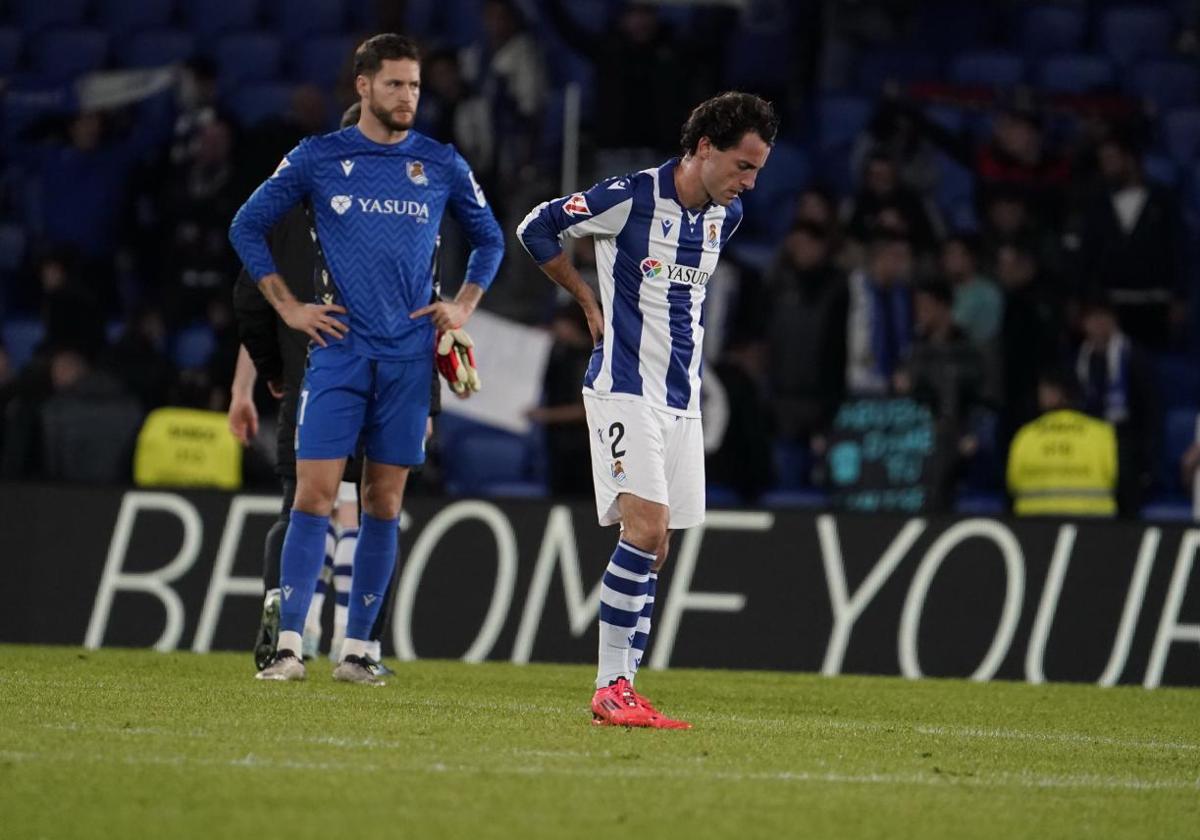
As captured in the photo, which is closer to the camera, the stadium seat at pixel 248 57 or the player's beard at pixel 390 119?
the player's beard at pixel 390 119

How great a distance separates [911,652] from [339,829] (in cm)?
710

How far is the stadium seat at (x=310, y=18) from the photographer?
684 inches

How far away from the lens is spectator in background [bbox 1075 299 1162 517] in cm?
1360

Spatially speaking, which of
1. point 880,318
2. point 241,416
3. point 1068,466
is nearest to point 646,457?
point 241,416

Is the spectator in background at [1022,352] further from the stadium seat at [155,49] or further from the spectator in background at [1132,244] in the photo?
the stadium seat at [155,49]

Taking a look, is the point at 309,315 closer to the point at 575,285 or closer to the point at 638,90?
the point at 575,285

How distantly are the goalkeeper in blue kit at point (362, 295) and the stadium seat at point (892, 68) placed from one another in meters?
9.68

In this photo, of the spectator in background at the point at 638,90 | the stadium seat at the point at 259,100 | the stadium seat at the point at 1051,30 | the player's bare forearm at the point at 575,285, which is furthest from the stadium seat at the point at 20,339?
the player's bare forearm at the point at 575,285

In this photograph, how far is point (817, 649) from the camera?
11578 mm

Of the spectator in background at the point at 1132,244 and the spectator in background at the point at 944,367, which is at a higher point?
the spectator in background at the point at 1132,244

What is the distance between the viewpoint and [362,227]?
25.8 ft

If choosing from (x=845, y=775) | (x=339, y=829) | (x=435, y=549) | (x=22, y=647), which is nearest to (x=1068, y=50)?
(x=435, y=549)

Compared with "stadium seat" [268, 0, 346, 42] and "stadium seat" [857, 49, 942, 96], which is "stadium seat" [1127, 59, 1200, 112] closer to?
"stadium seat" [857, 49, 942, 96]

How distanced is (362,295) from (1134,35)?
36.4ft
